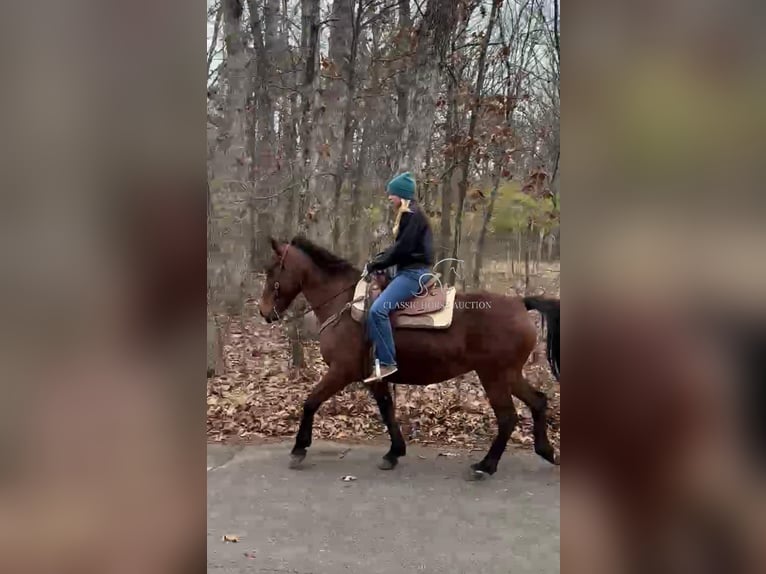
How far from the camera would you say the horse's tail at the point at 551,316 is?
11.1 feet

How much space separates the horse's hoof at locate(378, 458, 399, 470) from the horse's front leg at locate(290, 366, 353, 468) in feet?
1.37

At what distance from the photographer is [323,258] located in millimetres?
3559

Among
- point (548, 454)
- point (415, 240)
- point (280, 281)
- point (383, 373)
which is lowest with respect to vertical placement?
point (548, 454)

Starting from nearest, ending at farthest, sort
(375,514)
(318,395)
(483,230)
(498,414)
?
(375,514), (483,230), (498,414), (318,395)

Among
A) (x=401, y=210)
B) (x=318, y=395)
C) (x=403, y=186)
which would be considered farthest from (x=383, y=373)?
(x=403, y=186)

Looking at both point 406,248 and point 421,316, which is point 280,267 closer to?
point 406,248

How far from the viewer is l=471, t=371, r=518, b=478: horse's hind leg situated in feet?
11.1

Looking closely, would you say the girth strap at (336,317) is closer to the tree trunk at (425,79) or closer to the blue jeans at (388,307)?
the blue jeans at (388,307)

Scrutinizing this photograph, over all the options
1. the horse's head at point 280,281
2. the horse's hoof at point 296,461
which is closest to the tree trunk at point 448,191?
the horse's head at point 280,281

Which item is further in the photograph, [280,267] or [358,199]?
[280,267]

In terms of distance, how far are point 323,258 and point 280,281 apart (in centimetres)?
30
